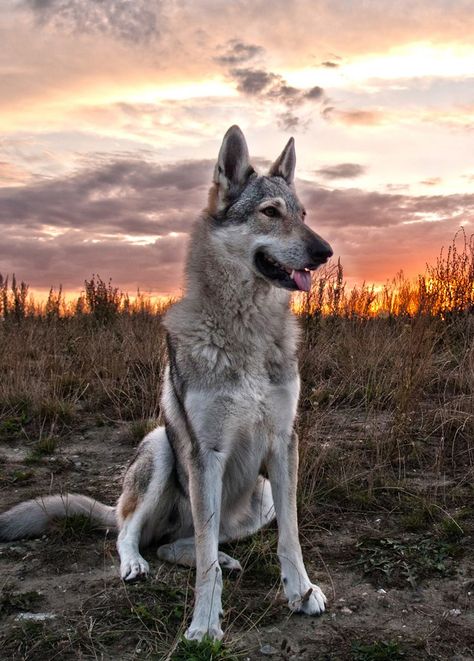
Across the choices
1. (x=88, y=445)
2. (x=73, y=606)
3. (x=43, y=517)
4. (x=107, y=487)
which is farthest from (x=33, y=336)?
(x=73, y=606)

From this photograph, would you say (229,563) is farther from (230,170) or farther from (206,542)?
(230,170)

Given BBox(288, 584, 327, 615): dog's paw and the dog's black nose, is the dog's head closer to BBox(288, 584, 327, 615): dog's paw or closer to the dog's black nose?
the dog's black nose

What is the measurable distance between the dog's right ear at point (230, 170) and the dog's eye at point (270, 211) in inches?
8.8

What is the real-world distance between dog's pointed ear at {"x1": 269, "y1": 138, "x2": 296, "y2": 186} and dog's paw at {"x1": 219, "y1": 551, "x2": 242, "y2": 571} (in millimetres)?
2324

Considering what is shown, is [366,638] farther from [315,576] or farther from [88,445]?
[88,445]

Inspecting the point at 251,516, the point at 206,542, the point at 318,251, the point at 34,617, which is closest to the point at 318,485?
the point at 251,516

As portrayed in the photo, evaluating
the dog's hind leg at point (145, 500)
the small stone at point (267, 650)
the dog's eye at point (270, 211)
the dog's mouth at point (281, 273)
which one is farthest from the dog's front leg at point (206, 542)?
the dog's eye at point (270, 211)

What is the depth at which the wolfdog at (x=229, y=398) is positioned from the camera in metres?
3.47

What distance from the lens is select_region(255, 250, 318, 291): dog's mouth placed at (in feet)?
12.1

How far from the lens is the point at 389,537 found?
14.2 ft

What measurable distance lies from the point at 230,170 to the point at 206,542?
2.13m

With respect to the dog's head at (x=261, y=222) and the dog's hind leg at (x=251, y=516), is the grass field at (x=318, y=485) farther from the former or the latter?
the dog's head at (x=261, y=222)

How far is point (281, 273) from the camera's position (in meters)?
3.73

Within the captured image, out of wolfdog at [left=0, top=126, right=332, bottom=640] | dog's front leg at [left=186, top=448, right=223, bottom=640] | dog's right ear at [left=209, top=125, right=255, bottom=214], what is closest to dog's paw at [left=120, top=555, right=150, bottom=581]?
wolfdog at [left=0, top=126, right=332, bottom=640]
